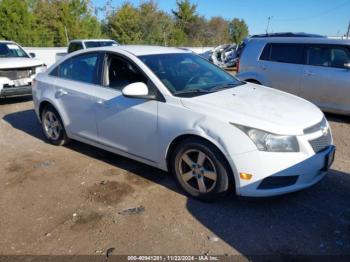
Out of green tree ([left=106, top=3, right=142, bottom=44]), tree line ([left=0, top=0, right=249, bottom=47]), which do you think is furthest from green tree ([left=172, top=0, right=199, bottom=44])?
green tree ([left=106, top=3, right=142, bottom=44])

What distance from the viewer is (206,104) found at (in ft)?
11.4

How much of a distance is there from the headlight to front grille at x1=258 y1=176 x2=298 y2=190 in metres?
0.27

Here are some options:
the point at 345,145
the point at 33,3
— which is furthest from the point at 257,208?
the point at 33,3

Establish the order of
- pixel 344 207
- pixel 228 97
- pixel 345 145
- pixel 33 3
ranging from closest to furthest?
1. pixel 344 207
2. pixel 228 97
3. pixel 345 145
4. pixel 33 3

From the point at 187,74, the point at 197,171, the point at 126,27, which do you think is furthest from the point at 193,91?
the point at 126,27

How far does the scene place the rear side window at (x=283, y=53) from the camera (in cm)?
697

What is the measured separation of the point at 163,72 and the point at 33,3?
31272 mm

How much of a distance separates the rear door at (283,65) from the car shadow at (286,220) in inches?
130

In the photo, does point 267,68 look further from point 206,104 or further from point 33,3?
point 33,3

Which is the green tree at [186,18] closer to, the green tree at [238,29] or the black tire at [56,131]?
the green tree at [238,29]

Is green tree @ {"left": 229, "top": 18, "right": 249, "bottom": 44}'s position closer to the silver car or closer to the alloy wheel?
the silver car

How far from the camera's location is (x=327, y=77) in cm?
652

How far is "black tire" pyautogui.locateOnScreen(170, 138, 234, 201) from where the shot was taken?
10.8ft

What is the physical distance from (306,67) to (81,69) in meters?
4.53
